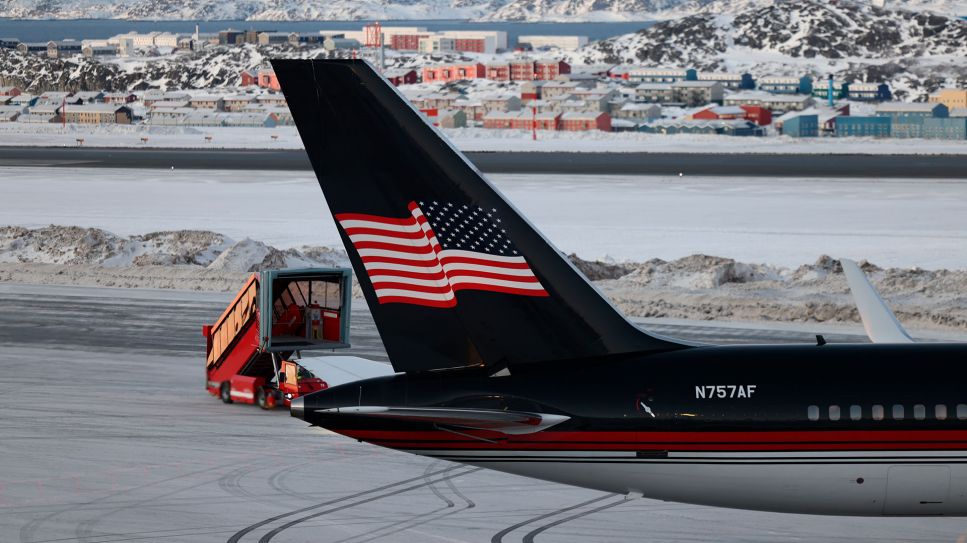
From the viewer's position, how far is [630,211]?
79000 millimetres

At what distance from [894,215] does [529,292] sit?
6070 centimetres

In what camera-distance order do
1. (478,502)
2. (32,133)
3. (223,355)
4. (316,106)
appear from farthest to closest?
(32,133)
(223,355)
(478,502)
(316,106)

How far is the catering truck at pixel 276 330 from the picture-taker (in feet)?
104

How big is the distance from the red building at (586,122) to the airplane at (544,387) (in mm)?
150481

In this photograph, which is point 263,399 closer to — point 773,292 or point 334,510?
point 334,510

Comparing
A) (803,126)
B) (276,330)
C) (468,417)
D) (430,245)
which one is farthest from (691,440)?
(803,126)

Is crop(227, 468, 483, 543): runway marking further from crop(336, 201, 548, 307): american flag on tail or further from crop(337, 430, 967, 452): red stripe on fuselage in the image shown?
crop(336, 201, 548, 307): american flag on tail

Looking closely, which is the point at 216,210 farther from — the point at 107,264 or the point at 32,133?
the point at 32,133

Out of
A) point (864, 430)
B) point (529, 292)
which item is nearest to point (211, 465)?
point (529, 292)

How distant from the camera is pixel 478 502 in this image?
948 inches

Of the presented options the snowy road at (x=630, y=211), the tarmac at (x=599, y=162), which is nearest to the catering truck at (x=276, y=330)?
the snowy road at (x=630, y=211)

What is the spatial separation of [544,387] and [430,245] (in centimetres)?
242

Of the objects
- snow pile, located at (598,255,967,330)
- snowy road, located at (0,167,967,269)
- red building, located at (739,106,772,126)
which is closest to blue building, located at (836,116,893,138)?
red building, located at (739,106,772,126)

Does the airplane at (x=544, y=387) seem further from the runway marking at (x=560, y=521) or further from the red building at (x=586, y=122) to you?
the red building at (x=586, y=122)
